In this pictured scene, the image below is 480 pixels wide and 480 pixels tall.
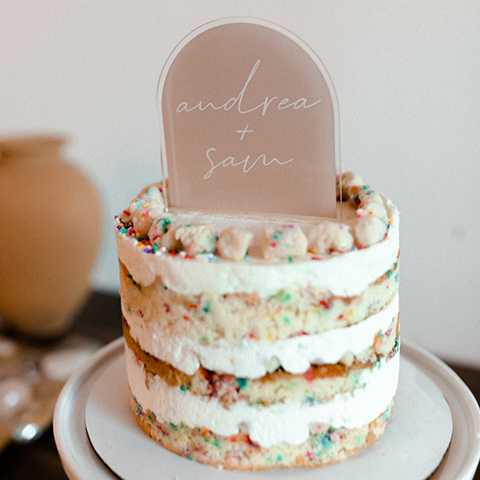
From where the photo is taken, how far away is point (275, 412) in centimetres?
105

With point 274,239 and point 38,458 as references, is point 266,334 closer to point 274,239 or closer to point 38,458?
point 274,239

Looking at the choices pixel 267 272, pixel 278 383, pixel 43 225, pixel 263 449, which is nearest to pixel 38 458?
pixel 43 225

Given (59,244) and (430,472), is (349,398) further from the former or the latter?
(59,244)

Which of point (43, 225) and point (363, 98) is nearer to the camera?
point (363, 98)

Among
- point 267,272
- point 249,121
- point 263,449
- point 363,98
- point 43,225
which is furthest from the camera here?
point 43,225

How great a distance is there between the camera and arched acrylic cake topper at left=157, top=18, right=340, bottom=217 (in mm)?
1143

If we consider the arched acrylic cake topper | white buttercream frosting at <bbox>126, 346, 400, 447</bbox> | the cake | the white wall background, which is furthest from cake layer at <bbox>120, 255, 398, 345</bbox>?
the white wall background

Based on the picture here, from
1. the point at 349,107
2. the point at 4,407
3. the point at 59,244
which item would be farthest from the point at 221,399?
the point at 4,407

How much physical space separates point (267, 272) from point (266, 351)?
0.16 m

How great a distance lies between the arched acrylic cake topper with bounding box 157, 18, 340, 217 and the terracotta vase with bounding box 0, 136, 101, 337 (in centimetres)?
112

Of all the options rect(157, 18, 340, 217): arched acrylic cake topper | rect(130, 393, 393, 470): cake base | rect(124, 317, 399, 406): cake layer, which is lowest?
rect(130, 393, 393, 470): cake base

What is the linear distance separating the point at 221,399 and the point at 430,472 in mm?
459

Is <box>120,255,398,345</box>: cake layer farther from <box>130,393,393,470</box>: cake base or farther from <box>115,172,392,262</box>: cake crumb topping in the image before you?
<box>130,393,393,470</box>: cake base

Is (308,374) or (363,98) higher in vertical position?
(363,98)
